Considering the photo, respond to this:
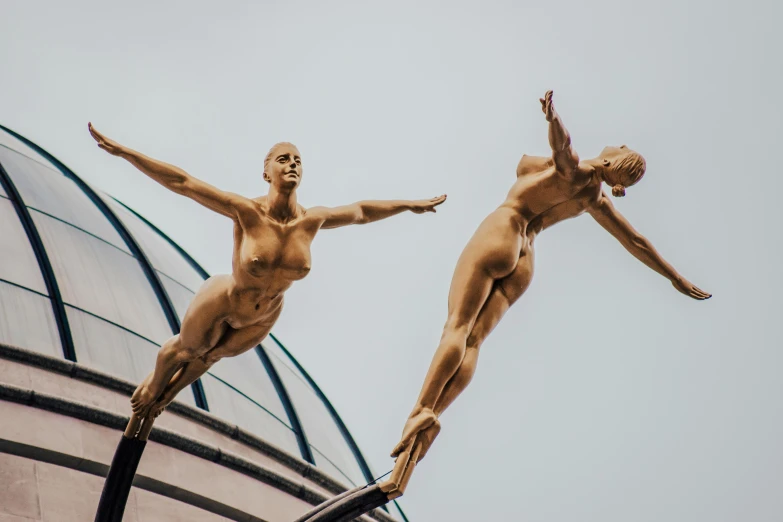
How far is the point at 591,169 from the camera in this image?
12.2 m

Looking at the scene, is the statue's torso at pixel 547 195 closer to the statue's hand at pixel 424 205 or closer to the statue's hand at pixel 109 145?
the statue's hand at pixel 424 205

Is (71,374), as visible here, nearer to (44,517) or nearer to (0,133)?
(44,517)

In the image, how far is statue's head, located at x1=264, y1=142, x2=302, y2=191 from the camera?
37.8 ft

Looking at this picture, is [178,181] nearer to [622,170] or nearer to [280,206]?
[280,206]

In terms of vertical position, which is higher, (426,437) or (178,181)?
(178,181)

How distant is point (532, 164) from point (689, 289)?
1.83 m

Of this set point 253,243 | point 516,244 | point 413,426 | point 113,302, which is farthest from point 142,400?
point 113,302

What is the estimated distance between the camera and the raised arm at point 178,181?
1148cm

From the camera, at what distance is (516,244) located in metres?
12.1

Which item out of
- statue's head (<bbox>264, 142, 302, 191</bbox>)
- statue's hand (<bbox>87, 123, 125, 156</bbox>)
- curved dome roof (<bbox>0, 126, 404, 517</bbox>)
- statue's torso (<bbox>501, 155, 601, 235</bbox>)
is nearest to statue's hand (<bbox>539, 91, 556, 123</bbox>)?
statue's torso (<bbox>501, 155, 601, 235</bbox>)

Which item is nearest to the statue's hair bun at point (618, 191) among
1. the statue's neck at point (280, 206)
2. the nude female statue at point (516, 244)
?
the nude female statue at point (516, 244)

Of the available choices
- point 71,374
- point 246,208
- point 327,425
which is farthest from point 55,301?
point 246,208

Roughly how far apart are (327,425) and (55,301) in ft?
18.4

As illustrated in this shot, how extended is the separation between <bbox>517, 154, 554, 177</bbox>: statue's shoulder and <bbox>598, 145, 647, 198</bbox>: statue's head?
471 mm
